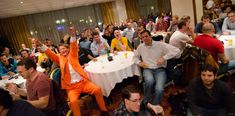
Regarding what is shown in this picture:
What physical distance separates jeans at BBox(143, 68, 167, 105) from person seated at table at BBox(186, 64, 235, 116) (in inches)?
29.8

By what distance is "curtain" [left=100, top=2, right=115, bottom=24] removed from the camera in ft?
45.2

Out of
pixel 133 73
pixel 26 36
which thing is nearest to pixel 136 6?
pixel 26 36

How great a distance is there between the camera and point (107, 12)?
13898mm

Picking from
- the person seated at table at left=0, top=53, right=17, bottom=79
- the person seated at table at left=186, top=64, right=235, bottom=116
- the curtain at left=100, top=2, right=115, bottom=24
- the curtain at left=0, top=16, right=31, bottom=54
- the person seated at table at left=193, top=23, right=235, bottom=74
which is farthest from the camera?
the curtain at left=100, top=2, right=115, bottom=24

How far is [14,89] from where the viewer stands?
8.83 ft

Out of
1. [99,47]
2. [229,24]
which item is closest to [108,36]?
[99,47]

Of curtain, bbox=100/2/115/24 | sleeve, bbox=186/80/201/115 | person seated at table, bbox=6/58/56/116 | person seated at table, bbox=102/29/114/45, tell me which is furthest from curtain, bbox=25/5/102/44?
sleeve, bbox=186/80/201/115

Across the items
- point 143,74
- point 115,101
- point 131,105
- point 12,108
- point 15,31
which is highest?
point 15,31

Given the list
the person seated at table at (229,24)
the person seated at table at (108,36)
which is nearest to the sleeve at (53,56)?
the person seated at table at (108,36)

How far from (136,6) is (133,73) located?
1122cm

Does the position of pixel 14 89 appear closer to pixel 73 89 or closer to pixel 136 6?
A: pixel 73 89

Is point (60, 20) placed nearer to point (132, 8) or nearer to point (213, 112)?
point (132, 8)

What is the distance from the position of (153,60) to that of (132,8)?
36.8 feet

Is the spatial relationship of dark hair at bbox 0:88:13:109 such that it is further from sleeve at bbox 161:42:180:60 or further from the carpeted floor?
sleeve at bbox 161:42:180:60
